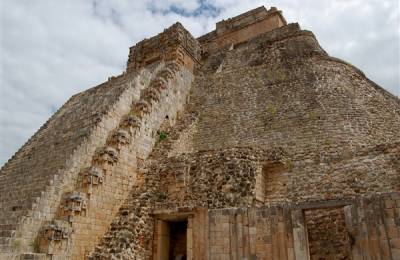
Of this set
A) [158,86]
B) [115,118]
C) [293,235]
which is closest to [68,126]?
[115,118]

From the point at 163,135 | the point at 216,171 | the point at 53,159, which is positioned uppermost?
the point at 163,135

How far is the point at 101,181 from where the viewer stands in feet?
30.7

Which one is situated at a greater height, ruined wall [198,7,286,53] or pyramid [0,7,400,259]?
ruined wall [198,7,286,53]

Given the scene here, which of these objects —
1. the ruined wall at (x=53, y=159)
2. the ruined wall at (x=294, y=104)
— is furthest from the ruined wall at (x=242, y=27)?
the ruined wall at (x=53, y=159)

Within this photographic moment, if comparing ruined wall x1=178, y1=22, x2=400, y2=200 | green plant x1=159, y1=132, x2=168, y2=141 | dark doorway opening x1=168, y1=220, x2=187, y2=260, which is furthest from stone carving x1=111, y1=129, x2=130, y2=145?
dark doorway opening x1=168, y1=220, x2=187, y2=260

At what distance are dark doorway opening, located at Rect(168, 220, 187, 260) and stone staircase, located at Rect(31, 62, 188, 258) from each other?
162cm

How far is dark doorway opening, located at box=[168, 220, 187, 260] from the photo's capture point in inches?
387

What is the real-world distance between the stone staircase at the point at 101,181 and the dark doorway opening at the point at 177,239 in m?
1.62

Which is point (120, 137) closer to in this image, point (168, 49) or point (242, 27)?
point (168, 49)

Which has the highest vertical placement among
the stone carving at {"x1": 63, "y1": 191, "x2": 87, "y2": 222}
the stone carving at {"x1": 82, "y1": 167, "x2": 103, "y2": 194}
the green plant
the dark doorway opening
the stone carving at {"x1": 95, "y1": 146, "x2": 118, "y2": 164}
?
the green plant

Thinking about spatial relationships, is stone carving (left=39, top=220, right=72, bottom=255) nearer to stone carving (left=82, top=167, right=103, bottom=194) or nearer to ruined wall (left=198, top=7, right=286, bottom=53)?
stone carving (left=82, top=167, right=103, bottom=194)

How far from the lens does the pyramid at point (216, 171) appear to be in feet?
24.3

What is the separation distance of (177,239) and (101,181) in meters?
2.62

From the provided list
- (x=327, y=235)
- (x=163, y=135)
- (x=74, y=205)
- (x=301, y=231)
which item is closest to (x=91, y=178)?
(x=74, y=205)
